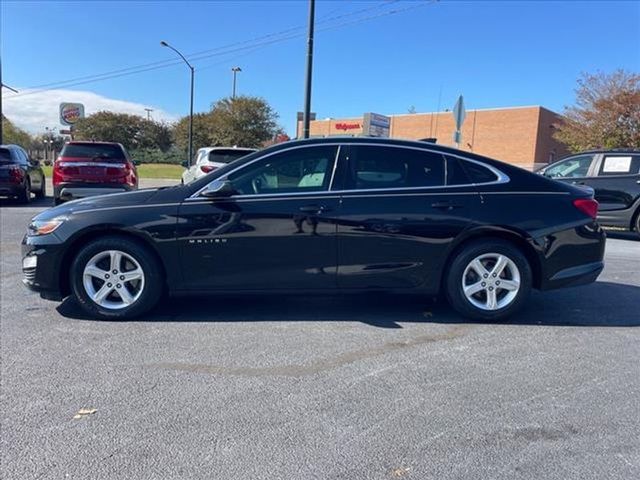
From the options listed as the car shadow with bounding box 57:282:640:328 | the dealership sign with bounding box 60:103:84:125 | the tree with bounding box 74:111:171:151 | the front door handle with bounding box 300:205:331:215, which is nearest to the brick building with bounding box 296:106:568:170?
the dealership sign with bounding box 60:103:84:125

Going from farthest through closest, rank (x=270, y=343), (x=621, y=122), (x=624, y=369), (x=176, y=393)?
(x=621, y=122) → (x=270, y=343) → (x=624, y=369) → (x=176, y=393)

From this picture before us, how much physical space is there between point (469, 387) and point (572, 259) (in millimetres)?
2055

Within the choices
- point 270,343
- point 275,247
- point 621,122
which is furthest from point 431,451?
point 621,122

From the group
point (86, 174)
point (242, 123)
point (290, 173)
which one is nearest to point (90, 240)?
point (290, 173)

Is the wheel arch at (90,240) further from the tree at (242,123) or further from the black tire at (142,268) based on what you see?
the tree at (242,123)

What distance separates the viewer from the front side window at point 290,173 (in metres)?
4.48

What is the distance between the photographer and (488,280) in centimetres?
462

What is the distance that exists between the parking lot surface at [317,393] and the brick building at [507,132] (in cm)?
3761

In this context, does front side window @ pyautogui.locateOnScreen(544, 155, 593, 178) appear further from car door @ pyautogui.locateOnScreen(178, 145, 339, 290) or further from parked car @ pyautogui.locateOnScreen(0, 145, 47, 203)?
parked car @ pyautogui.locateOnScreen(0, 145, 47, 203)

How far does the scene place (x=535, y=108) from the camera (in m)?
41.9

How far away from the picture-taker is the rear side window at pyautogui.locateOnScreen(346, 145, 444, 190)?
455 centimetres

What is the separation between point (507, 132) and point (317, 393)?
149ft

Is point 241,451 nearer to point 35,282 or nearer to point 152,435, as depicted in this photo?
point 152,435

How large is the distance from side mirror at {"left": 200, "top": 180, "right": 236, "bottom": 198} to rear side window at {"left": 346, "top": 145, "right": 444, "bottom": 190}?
105 cm
